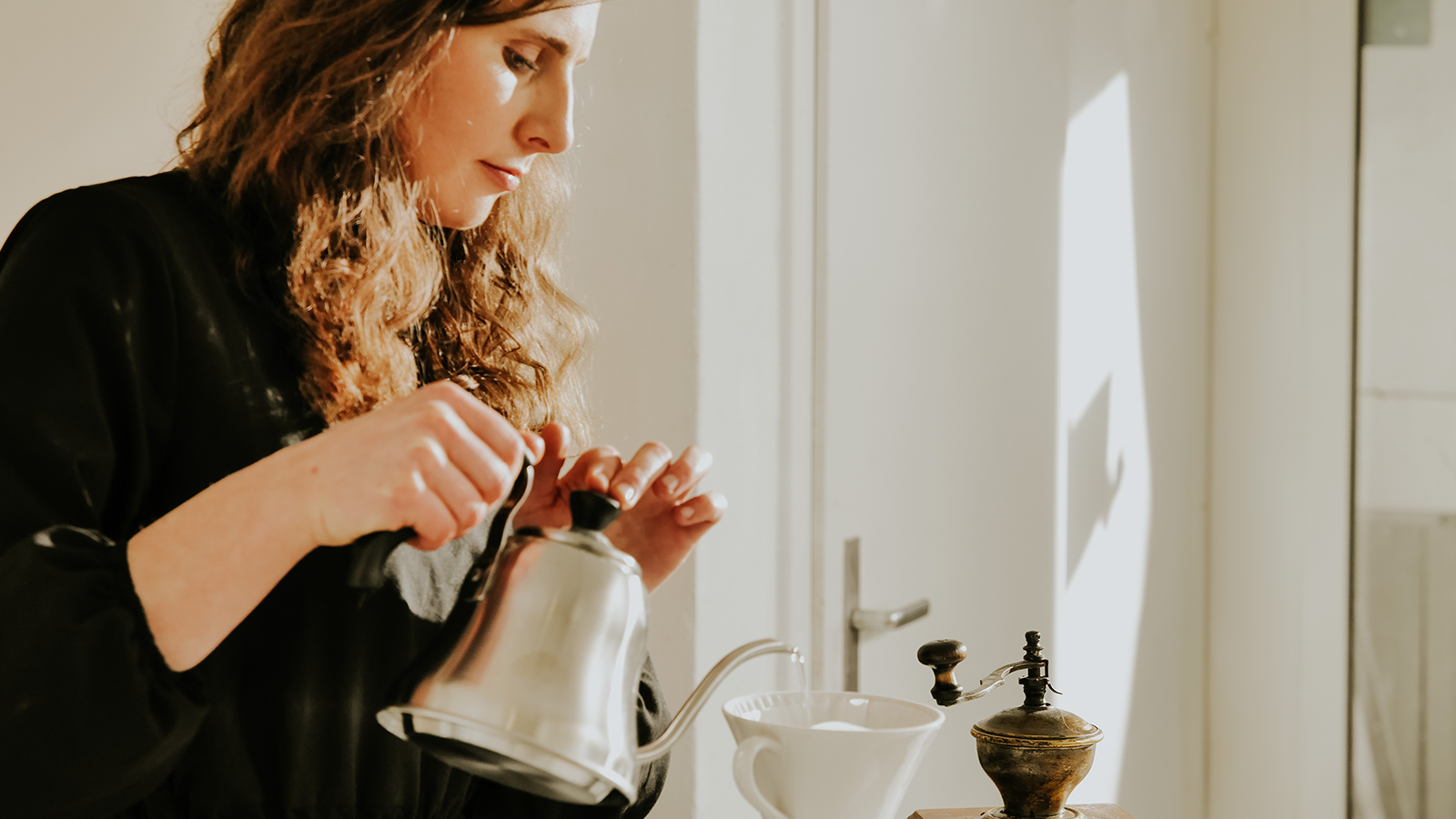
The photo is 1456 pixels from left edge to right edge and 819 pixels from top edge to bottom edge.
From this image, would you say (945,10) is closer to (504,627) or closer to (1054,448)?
(1054,448)

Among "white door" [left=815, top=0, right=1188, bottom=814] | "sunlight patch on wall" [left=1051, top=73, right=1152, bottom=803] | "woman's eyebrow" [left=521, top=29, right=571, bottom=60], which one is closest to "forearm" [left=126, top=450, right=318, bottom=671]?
"woman's eyebrow" [left=521, top=29, right=571, bottom=60]

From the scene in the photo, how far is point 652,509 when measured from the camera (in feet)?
2.71

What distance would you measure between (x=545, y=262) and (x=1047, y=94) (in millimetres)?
1233

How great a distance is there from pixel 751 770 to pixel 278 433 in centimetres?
35

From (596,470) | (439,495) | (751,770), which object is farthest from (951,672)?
(439,495)

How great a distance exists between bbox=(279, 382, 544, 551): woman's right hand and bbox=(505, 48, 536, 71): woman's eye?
31 centimetres

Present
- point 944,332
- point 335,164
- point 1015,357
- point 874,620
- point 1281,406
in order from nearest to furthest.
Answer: point 335,164
point 874,620
point 944,332
point 1015,357
point 1281,406

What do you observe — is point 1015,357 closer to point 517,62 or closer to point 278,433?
point 517,62

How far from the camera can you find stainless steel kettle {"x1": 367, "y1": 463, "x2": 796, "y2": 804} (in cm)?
54

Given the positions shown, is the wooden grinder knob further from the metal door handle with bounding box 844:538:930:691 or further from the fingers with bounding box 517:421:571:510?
the metal door handle with bounding box 844:538:930:691

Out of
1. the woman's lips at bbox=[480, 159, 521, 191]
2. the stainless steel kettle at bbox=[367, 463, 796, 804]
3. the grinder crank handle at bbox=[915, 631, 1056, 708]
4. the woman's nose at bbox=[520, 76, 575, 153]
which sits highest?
the woman's nose at bbox=[520, 76, 575, 153]

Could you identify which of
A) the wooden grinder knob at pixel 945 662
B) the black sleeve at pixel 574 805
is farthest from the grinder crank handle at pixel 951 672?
the black sleeve at pixel 574 805

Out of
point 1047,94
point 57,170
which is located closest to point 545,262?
point 57,170

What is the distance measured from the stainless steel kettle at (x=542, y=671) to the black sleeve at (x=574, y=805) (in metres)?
0.23
